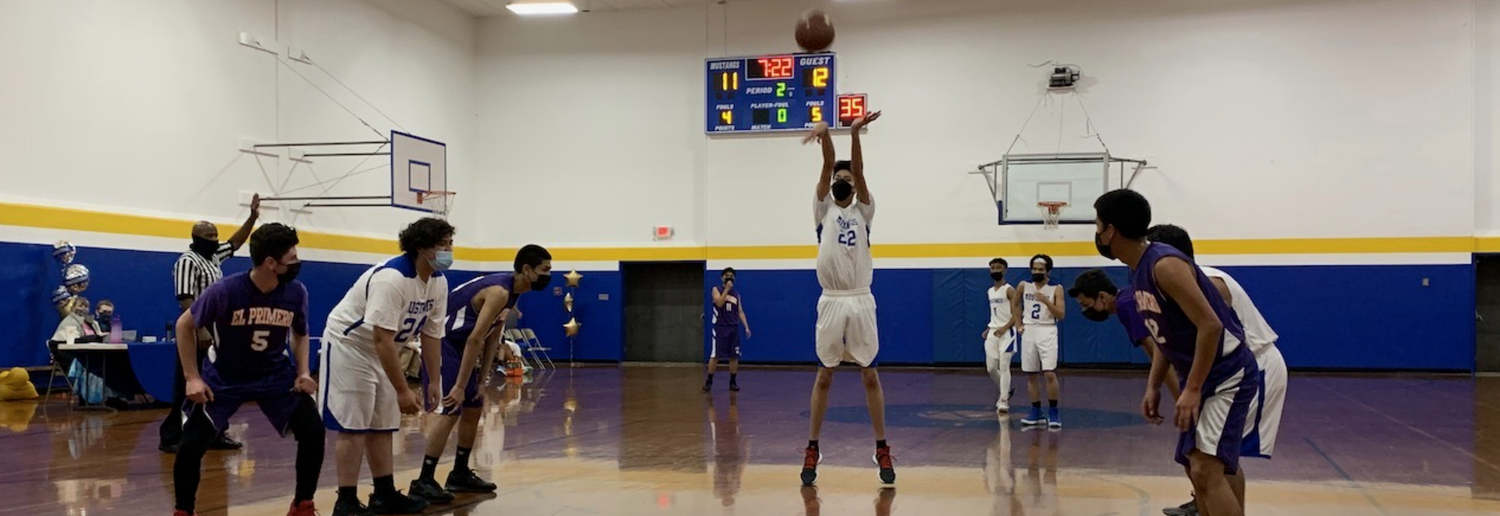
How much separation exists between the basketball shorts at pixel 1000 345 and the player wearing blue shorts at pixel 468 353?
621 cm

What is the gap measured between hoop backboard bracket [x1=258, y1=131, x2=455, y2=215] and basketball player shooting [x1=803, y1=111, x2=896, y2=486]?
11.9 m

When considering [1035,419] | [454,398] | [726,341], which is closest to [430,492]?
[454,398]

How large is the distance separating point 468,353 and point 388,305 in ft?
2.73

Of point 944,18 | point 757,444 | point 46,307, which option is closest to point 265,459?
point 757,444

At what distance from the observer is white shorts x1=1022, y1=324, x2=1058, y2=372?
10.6 meters

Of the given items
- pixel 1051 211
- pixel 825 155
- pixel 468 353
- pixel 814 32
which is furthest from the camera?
pixel 1051 211

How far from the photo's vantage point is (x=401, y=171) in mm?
17969

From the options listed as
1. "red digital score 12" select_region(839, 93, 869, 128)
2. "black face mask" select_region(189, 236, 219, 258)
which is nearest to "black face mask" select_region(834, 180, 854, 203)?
"black face mask" select_region(189, 236, 219, 258)

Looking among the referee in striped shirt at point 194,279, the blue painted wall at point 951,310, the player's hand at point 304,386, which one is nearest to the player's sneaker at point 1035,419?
the referee in striped shirt at point 194,279

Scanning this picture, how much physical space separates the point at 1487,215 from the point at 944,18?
9344mm

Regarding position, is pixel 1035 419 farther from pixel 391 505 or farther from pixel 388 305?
pixel 388 305

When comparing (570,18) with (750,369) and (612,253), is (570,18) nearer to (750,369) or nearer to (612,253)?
(612,253)

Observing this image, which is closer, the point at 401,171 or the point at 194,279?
the point at 194,279

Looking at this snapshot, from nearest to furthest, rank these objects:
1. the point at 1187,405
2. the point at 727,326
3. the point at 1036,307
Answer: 1. the point at 1187,405
2. the point at 1036,307
3. the point at 727,326
